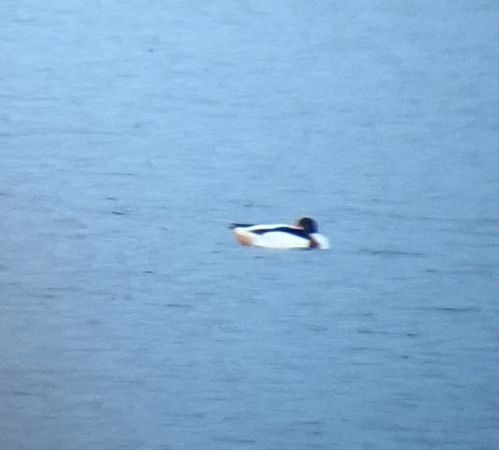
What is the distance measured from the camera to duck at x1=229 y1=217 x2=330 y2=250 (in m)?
0.89

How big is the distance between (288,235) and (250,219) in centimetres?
5

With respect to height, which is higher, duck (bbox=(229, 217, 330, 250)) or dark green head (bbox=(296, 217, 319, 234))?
dark green head (bbox=(296, 217, 319, 234))

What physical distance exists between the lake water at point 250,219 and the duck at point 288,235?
1 centimetres

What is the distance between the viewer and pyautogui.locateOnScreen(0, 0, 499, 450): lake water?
0.85 metres

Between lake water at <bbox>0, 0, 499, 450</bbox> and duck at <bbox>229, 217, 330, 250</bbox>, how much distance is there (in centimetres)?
1

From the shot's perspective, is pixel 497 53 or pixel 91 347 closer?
pixel 497 53

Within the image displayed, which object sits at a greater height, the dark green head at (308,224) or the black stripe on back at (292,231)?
the dark green head at (308,224)

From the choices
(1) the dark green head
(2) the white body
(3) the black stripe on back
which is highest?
(1) the dark green head

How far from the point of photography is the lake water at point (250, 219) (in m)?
0.85

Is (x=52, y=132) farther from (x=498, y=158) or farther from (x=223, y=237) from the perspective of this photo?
(x=498, y=158)

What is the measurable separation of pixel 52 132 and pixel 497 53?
52cm

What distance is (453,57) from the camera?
83 cm

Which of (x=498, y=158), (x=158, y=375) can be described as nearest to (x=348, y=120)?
(x=498, y=158)

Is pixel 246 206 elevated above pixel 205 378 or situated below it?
above
